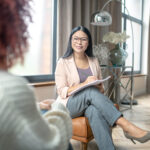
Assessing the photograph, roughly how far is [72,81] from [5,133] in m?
A: 1.40

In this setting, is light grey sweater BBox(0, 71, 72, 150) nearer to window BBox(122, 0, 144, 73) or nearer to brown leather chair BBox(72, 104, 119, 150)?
brown leather chair BBox(72, 104, 119, 150)

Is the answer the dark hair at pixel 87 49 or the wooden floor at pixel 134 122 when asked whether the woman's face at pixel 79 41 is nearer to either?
the dark hair at pixel 87 49

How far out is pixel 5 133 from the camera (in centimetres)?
46

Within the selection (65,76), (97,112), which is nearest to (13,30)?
(97,112)

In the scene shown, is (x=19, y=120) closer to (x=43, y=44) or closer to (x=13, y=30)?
(x=13, y=30)

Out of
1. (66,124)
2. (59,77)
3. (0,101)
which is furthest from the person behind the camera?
(59,77)

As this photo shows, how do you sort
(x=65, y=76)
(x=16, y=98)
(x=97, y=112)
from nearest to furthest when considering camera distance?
(x=16, y=98), (x=97, y=112), (x=65, y=76)

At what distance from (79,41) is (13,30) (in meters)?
1.47

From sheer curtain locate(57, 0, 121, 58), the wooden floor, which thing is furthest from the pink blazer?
sheer curtain locate(57, 0, 121, 58)

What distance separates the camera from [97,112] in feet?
5.14

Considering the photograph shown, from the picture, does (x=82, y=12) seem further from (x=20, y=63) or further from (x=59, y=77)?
(x=20, y=63)

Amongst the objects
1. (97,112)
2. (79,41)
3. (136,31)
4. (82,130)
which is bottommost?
(82,130)

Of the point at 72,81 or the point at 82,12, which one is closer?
the point at 72,81

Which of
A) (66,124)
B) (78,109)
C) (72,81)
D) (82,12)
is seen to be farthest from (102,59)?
(66,124)
